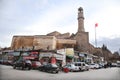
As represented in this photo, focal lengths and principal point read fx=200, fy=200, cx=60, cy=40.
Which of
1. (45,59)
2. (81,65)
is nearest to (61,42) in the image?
(45,59)

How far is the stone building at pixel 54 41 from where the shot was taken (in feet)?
177

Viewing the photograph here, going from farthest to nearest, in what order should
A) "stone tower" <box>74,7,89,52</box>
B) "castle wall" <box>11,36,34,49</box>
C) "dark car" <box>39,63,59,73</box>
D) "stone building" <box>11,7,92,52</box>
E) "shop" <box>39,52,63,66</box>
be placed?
"stone tower" <box>74,7,89,52</box> → "castle wall" <box>11,36,34,49</box> → "stone building" <box>11,7,92,52</box> → "shop" <box>39,52,63,66</box> → "dark car" <box>39,63,59,73</box>

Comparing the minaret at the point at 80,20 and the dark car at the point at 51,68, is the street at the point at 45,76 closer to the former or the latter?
the dark car at the point at 51,68

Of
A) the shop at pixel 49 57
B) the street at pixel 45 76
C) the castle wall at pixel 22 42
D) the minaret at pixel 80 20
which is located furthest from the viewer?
the minaret at pixel 80 20

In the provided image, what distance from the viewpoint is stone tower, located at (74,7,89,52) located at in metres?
62.0

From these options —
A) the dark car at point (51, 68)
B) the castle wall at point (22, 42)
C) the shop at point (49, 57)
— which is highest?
the castle wall at point (22, 42)

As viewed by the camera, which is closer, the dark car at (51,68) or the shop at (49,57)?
the dark car at (51,68)

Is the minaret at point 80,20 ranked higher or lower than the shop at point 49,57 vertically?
higher

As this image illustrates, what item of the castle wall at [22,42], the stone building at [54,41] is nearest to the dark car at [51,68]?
the stone building at [54,41]

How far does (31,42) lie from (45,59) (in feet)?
62.9

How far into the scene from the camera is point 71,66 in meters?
30.7

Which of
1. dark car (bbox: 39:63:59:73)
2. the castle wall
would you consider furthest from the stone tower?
dark car (bbox: 39:63:59:73)

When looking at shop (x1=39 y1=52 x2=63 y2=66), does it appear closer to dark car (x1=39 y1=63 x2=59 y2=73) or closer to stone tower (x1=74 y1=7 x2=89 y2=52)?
dark car (x1=39 y1=63 x2=59 y2=73)

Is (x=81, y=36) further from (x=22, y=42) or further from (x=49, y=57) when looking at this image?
(x=49, y=57)
